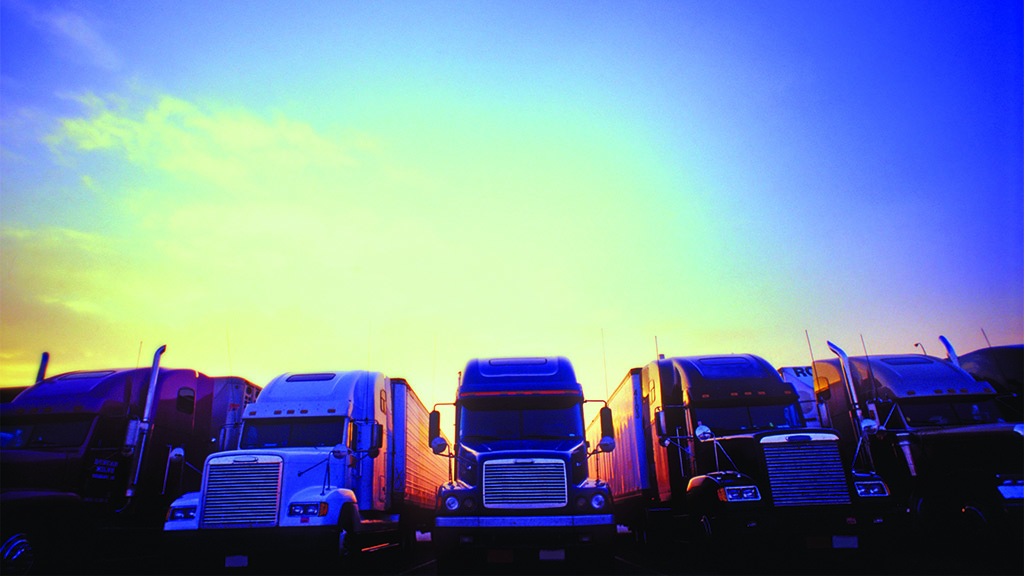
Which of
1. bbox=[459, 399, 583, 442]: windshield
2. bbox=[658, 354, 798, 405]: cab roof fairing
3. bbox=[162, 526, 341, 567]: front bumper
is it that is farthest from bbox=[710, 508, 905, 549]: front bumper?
bbox=[162, 526, 341, 567]: front bumper

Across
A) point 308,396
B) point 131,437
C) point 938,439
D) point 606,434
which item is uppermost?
point 308,396

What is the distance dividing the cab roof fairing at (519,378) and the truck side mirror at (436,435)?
58 centimetres

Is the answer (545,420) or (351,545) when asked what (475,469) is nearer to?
(545,420)

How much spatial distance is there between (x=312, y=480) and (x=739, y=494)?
23.6 ft

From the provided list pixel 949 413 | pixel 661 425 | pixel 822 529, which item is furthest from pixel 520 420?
pixel 949 413

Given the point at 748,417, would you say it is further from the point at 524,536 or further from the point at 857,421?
the point at 524,536

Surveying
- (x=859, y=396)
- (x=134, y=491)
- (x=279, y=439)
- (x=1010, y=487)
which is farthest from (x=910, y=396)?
(x=134, y=491)

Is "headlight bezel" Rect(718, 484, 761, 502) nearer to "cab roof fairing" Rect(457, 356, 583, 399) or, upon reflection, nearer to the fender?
"cab roof fairing" Rect(457, 356, 583, 399)

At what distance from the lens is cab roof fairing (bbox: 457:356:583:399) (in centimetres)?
1066

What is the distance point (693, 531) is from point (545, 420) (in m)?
3.15

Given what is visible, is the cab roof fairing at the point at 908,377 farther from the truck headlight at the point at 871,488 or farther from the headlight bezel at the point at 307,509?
the headlight bezel at the point at 307,509

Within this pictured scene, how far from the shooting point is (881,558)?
8.86 meters

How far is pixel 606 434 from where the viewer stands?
1010 cm

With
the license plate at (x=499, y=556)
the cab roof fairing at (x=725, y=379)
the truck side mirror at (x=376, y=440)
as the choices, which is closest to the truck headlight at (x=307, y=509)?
the truck side mirror at (x=376, y=440)
